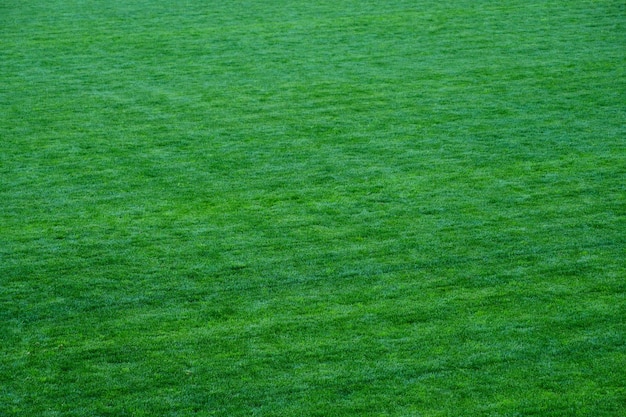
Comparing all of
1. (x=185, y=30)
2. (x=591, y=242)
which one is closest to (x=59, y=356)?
(x=591, y=242)

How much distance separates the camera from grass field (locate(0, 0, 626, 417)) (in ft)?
10.8

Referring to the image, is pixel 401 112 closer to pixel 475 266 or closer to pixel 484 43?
pixel 484 43

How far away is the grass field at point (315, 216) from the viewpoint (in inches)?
130

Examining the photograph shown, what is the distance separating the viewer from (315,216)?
4.64m

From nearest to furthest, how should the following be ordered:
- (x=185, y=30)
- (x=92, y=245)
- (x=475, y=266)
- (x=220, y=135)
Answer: (x=475, y=266) → (x=92, y=245) → (x=220, y=135) → (x=185, y=30)

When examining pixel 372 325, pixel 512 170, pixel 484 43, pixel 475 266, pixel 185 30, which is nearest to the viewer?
pixel 372 325

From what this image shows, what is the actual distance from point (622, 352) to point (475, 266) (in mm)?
860

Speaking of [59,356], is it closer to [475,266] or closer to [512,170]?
[475,266]

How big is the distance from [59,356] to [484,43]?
4954mm

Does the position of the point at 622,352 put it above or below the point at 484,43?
below

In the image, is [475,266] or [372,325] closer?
[372,325]

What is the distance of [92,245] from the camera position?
437 centimetres

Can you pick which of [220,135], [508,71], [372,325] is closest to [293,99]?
[220,135]

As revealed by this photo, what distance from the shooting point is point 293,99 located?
20.8ft
